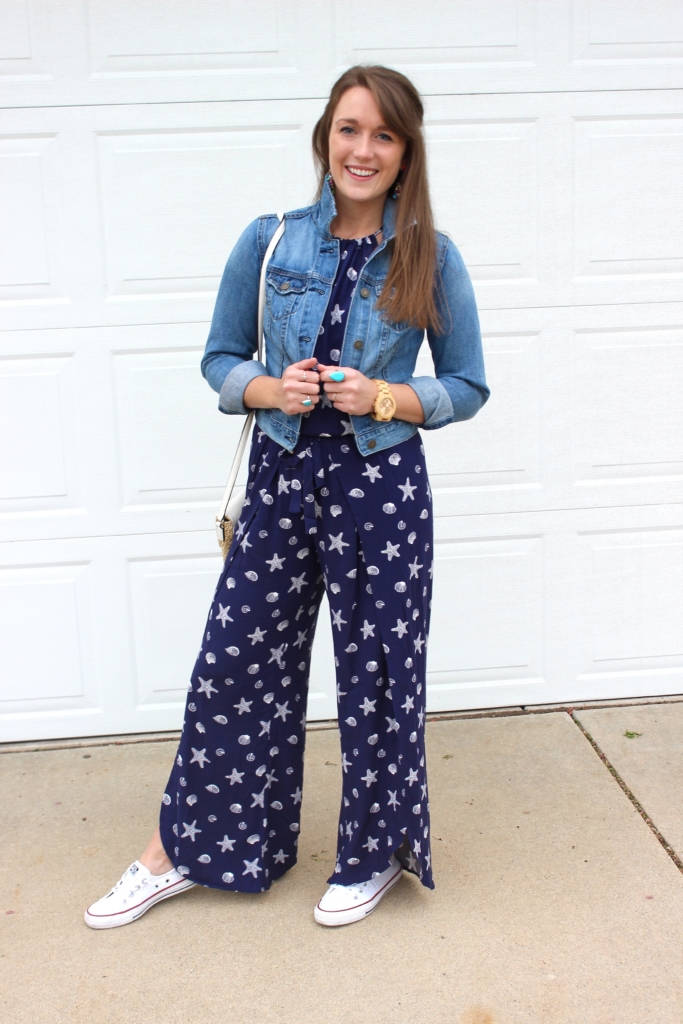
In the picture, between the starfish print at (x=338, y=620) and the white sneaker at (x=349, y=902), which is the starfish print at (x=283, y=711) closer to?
the starfish print at (x=338, y=620)

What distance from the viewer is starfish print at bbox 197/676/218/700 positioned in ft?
6.95

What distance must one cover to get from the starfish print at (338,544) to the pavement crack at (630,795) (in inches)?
45.9

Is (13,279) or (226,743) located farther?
(13,279)

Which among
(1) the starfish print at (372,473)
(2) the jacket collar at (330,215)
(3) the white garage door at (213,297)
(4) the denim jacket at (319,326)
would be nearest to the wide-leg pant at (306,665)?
(1) the starfish print at (372,473)

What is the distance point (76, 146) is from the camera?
288cm

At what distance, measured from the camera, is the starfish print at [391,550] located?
2.04 metres

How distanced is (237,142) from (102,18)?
1.70ft

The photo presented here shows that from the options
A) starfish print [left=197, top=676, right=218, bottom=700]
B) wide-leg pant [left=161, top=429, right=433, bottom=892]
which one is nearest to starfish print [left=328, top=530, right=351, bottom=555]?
wide-leg pant [left=161, top=429, right=433, bottom=892]

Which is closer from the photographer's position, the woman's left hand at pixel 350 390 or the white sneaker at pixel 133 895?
the woman's left hand at pixel 350 390

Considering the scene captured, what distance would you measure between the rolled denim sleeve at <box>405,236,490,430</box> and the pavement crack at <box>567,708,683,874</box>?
1.22 metres

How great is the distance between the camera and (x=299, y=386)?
6.13ft

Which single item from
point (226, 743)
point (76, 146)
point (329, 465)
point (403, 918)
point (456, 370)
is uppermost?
point (76, 146)

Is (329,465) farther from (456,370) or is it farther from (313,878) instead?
(313,878)

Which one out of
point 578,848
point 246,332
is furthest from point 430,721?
point 246,332
